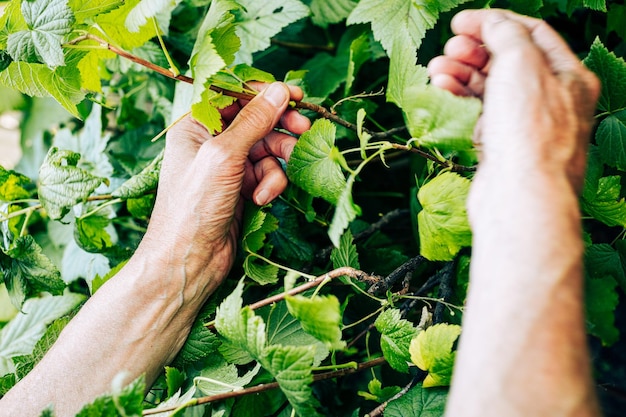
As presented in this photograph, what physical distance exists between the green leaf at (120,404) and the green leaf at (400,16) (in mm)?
660

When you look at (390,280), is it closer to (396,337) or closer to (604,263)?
(396,337)

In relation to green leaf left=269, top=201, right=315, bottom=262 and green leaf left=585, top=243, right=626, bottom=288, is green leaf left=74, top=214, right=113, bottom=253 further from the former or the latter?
green leaf left=585, top=243, right=626, bottom=288

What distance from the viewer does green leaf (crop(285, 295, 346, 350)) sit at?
0.63 metres

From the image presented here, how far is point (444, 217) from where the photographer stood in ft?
2.31

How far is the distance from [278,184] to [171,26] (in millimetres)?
701

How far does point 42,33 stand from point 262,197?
1.44 ft

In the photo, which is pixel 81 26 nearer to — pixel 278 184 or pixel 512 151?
pixel 278 184

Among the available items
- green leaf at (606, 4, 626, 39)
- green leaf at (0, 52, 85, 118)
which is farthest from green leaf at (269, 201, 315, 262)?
green leaf at (606, 4, 626, 39)

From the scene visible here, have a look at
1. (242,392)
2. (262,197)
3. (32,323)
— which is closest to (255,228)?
(262,197)

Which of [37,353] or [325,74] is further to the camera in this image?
[325,74]

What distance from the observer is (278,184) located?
96 cm

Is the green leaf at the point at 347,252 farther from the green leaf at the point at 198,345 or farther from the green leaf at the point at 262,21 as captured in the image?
the green leaf at the point at 262,21

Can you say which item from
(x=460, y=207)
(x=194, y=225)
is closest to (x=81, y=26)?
(x=194, y=225)

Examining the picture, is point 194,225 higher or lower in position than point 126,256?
higher
